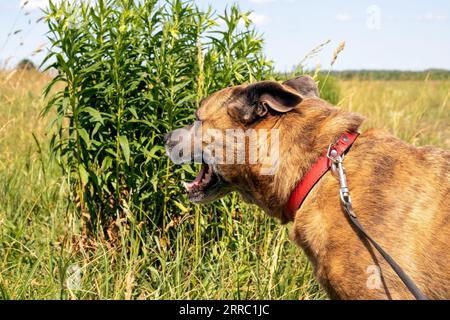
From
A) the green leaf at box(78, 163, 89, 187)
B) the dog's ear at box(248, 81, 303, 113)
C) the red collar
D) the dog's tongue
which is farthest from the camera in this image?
the green leaf at box(78, 163, 89, 187)

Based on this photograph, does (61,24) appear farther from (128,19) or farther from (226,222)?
(226,222)

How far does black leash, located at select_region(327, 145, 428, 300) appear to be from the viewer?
251cm

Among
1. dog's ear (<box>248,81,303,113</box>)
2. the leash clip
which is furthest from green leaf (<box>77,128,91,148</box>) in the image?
the leash clip

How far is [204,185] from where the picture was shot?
3650 millimetres

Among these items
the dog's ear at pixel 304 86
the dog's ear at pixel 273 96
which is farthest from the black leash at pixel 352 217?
the dog's ear at pixel 304 86

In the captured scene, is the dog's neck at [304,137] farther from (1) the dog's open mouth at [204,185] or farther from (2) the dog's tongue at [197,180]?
(2) the dog's tongue at [197,180]

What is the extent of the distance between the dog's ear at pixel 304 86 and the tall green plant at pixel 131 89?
517 mm

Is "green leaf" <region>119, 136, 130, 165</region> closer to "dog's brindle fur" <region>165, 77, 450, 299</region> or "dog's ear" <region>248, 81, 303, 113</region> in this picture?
"dog's brindle fur" <region>165, 77, 450, 299</region>

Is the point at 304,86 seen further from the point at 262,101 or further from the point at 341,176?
the point at 341,176

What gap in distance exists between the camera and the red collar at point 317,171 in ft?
9.72

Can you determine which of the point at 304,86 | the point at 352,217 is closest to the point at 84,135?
the point at 304,86

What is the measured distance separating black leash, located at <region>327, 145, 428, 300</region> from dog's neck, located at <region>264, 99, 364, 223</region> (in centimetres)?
13

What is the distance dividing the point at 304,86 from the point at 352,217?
1.16 m
